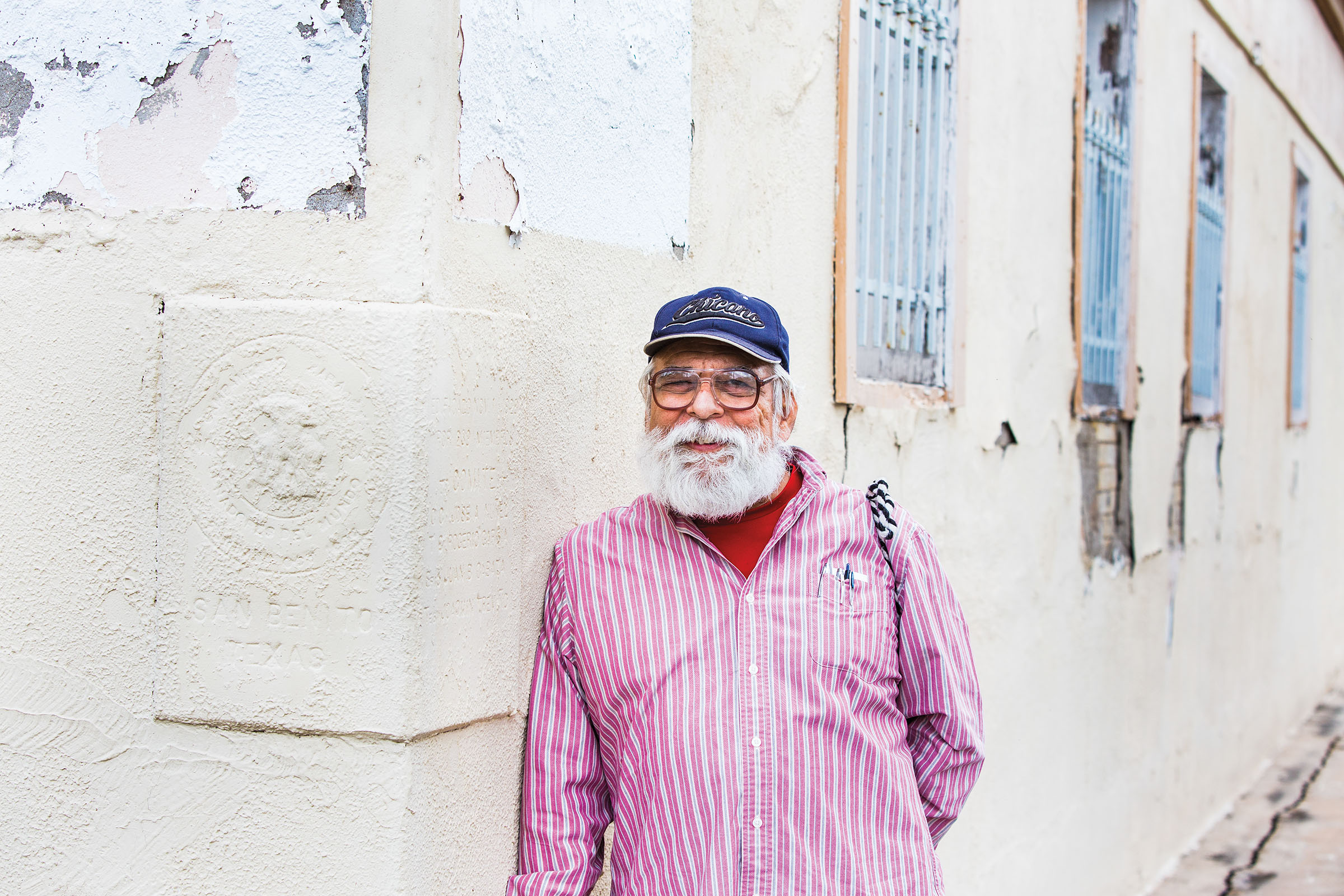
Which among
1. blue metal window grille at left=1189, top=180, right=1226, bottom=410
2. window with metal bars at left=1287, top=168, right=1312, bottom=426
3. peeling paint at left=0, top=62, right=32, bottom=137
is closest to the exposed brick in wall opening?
blue metal window grille at left=1189, top=180, right=1226, bottom=410

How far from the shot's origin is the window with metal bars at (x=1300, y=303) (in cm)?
840

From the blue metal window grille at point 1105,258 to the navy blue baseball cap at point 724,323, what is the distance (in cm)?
272

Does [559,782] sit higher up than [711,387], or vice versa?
[711,387]

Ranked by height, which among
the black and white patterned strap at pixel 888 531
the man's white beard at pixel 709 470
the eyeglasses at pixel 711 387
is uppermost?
the eyeglasses at pixel 711 387

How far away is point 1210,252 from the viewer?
6285 millimetres

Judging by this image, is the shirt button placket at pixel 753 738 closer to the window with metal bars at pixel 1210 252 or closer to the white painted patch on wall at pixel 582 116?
the white painted patch on wall at pixel 582 116

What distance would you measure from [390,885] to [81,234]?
1092mm

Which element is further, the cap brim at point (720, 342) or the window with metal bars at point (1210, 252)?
the window with metal bars at point (1210, 252)

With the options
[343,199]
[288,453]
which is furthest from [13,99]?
[288,453]

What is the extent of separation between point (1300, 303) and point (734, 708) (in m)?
8.36

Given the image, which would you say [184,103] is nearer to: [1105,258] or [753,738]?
[753,738]

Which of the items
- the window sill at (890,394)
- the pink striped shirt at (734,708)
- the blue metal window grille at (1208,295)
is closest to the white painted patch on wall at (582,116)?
the pink striped shirt at (734,708)

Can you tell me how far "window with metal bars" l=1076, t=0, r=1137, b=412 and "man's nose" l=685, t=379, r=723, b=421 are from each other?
286 centimetres

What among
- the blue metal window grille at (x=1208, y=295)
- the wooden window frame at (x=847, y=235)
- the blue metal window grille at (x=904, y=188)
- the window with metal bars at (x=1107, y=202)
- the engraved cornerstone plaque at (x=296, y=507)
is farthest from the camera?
the blue metal window grille at (x=1208, y=295)
